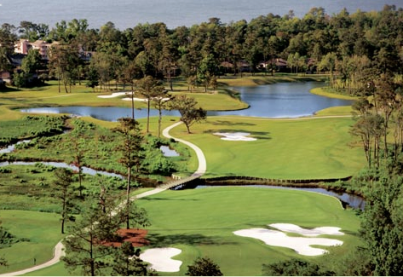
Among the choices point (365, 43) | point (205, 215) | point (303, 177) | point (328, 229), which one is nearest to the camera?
point (328, 229)

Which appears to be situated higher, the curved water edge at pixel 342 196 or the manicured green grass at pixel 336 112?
the manicured green grass at pixel 336 112

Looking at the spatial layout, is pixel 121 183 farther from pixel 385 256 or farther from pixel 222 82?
pixel 222 82

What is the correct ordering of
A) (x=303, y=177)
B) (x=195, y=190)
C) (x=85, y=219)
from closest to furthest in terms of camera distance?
(x=85, y=219)
(x=195, y=190)
(x=303, y=177)

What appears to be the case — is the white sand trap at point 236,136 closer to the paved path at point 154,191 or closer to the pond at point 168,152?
the paved path at point 154,191

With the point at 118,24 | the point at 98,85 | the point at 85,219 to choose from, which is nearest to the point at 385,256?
the point at 85,219

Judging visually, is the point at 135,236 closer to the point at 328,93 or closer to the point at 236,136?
the point at 236,136

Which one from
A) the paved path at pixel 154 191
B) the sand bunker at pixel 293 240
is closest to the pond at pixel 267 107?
the paved path at pixel 154 191

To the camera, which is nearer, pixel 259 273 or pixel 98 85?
pixel 259 273

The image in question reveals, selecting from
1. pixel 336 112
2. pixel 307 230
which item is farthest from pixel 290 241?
pixel 336 112
